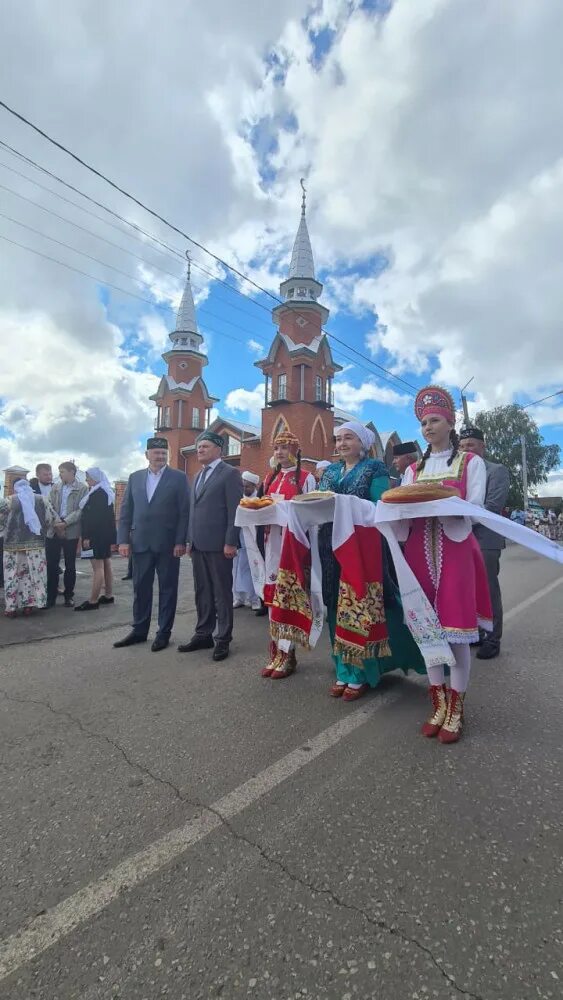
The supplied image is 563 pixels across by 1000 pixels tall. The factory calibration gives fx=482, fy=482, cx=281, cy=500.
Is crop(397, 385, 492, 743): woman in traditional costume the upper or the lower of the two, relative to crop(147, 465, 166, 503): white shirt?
lower

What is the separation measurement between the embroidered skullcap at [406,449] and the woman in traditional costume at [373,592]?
2.82 m

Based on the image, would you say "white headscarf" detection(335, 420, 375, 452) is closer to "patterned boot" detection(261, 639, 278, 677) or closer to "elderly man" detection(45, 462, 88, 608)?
"patterned boot" detection(261, 639, 278, 677)

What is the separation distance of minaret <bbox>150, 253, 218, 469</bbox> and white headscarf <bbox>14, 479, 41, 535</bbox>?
106 feet

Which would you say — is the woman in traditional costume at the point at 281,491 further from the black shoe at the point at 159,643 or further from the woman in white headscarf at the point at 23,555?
the woman in white headscarf at the point at 23,555

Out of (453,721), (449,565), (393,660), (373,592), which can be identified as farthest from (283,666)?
(449,565)

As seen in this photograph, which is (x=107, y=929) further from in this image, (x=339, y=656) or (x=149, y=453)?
(x=149, y=453)

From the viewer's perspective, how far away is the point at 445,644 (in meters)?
2.77

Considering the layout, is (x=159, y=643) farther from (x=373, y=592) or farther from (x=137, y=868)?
(x=137, y=868)

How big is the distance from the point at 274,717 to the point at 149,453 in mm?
3043

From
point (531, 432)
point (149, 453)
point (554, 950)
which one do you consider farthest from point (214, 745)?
point (531, 432)

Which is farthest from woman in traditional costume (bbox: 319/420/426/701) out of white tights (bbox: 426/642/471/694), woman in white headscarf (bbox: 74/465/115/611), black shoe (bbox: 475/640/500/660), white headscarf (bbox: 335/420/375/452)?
woman in white headscarf (bbox: 74/465/115/611)

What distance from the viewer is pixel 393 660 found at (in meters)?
3.46

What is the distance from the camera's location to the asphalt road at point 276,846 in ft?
4.57

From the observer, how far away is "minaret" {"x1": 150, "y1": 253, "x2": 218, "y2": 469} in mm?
39281
